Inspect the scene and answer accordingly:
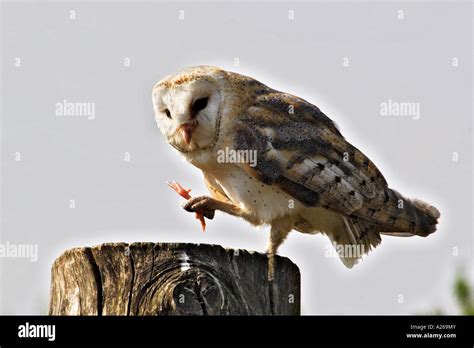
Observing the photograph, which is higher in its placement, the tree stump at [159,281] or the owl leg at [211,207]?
the owl leg at [211,207]

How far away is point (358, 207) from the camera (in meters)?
8.45

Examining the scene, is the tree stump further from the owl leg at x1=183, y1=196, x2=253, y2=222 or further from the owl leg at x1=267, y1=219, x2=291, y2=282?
the owl leg at x1=267, y1=219, x2=291, y2=282

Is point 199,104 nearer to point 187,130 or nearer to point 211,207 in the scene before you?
point 187,130

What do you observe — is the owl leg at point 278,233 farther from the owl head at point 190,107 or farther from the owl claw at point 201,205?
the owl head at point 190,107

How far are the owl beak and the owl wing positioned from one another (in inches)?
17.1

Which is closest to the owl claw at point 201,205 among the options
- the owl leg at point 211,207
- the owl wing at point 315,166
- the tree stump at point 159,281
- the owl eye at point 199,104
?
the owl leg at point 211,207

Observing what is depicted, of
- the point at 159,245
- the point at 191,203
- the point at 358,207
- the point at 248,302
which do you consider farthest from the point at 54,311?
the point at 358,207

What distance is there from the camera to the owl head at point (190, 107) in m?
8.28

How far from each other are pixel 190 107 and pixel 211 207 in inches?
39.1

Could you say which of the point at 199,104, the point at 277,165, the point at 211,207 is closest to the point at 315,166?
the point at 277,165

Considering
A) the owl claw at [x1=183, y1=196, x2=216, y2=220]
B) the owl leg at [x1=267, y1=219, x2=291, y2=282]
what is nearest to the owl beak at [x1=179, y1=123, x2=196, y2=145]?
the owl claw at [x1=183, y1=196, x2=216, y2=220]

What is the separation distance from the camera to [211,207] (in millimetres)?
8125

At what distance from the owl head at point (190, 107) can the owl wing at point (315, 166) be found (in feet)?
→ 0.95
